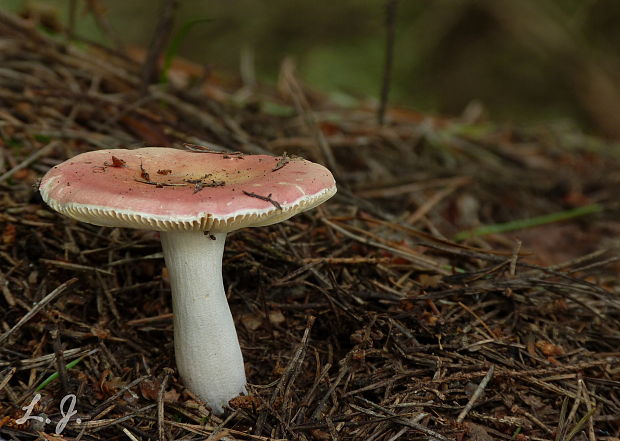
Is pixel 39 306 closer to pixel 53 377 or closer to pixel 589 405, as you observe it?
pixel 53 377

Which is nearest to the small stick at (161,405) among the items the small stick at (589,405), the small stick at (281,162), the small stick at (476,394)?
the small stick at (281,162)

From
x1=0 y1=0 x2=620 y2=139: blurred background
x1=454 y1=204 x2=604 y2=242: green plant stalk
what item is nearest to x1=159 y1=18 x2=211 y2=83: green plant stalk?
x1=454 y1=204 x2=604 y2=242: green plant stalk

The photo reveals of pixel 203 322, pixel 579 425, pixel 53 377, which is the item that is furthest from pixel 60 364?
pixel 579 425

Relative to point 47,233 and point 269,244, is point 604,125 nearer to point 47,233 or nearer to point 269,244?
point 269,244

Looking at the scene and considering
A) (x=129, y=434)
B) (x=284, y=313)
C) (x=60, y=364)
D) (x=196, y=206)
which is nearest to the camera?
(x=196, y=206)

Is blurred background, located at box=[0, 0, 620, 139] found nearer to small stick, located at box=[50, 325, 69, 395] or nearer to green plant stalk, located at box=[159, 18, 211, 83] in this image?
green plant stalk, located at box=[159, 18, 211, 83]

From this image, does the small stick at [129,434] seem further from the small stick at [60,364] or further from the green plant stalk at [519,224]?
the green plant stalk at [519,224]

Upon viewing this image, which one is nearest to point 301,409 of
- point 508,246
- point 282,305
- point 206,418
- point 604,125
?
point 206,418
